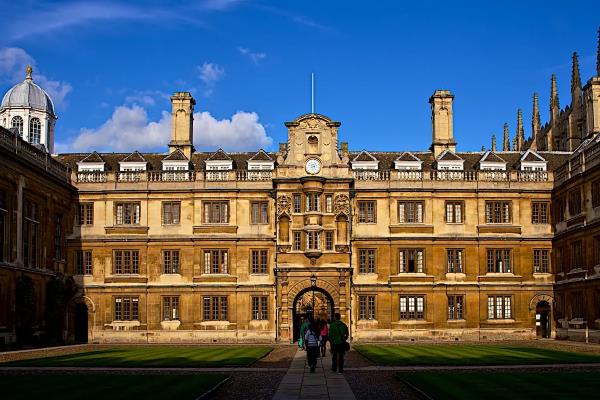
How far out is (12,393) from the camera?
21781 mm

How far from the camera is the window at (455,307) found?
5703 centimetres

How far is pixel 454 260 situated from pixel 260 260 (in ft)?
44.7

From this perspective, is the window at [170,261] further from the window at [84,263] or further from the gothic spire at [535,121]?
the gothic spire at [535,121]

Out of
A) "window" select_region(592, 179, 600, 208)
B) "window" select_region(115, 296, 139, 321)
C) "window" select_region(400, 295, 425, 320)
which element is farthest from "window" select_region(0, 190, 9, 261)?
"window" select_region(592, 179, 600, 208)

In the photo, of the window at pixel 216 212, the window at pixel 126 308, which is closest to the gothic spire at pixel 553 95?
the window at pixel 216 212

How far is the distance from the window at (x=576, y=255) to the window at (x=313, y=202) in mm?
17075

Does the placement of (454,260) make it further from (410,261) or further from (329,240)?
(329,240)

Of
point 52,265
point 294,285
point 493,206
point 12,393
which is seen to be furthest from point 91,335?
point 12,393

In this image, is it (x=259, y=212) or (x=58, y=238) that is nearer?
(x=58, y=238)

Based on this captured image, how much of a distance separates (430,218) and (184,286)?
17869 millimetres

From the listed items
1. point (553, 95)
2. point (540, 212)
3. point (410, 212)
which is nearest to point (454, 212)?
point (410, 212)

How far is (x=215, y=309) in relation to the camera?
57156 millimetres

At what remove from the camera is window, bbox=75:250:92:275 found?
5781 cm

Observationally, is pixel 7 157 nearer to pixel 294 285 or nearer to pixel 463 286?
pixel 294 285
